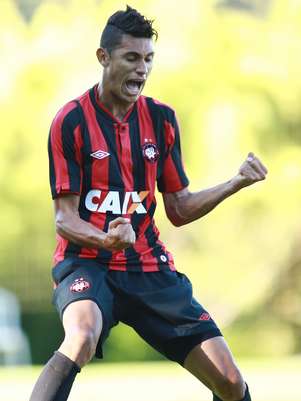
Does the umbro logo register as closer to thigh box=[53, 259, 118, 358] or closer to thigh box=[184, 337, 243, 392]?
thigh box=[53, 259, 118, 358]

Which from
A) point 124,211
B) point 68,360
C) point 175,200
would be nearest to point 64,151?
point 124,211

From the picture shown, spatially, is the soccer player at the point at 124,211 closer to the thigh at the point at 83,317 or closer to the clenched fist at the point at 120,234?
the thigh at the point at 83,317

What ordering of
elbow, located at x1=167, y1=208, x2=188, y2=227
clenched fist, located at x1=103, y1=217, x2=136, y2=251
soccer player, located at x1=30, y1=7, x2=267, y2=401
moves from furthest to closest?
elbow, located at x1=167, y1=208, x2=188, y2=227, soccer player, located at x1=30, y1=7, x2=267, y2=401, clenched fist, located at x1=103, y1=217, x2=136, y2=251

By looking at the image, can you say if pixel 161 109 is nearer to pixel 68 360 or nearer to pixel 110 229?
pixel 110 229

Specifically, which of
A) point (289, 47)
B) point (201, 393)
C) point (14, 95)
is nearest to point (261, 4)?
point (289, 47)

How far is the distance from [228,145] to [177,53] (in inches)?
65.4

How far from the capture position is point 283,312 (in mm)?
18500

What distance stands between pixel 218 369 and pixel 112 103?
1.46 metres

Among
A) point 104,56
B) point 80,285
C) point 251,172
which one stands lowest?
point 80,285

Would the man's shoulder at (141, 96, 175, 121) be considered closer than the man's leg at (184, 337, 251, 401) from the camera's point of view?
No

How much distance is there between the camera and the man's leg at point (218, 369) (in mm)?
6035

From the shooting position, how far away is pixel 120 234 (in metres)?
5.50

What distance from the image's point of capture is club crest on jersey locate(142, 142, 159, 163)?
629cm

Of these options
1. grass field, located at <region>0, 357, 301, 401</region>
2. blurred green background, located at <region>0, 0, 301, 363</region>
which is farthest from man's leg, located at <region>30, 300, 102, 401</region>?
blurred green background, located at <region>0, 0, 301, 363</region>
